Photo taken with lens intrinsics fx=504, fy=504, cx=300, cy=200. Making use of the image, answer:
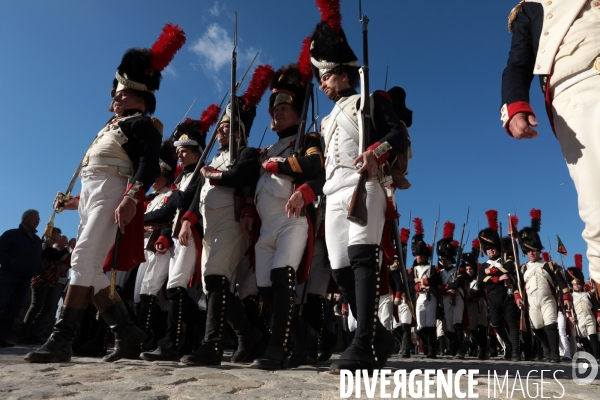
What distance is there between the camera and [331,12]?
4.32 metres

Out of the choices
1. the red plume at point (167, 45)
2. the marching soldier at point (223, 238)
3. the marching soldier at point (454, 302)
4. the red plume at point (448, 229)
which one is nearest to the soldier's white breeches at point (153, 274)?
the marching soldier at point (223, 238)

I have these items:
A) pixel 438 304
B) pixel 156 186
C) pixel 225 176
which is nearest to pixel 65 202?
pixel 225 176

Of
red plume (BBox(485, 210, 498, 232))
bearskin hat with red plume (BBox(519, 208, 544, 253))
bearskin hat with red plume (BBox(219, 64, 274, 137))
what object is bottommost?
bearskin hat with red plume (BBox(519, 208, 544, 253))

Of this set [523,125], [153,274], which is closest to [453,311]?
[153,274]

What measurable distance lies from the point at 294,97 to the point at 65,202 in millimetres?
2239

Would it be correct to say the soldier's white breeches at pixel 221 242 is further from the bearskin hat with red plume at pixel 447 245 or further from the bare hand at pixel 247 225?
A: the bearskin hat with red plume at pixel 447 245

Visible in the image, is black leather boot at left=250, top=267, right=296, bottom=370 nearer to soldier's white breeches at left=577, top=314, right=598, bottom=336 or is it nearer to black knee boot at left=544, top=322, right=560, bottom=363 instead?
black knee boot at left=544, top=322, right=560, bottom=363

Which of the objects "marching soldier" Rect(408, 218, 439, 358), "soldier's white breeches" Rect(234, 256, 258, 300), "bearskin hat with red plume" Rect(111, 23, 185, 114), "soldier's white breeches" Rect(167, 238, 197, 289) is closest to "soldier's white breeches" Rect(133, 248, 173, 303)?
"soldier's white breeches" Rect(167, 238, 197, 289)

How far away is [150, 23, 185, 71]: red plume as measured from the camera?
469 cm

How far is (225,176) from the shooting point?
4.19 metres

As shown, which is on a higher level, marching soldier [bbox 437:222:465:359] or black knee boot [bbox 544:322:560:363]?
marching soldier [bbox 437:222:465:359]

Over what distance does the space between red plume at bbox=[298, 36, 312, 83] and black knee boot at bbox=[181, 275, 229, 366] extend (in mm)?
2176

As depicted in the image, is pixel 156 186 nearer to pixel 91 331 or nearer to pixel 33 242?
pixel 91 331

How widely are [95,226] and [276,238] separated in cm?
137
